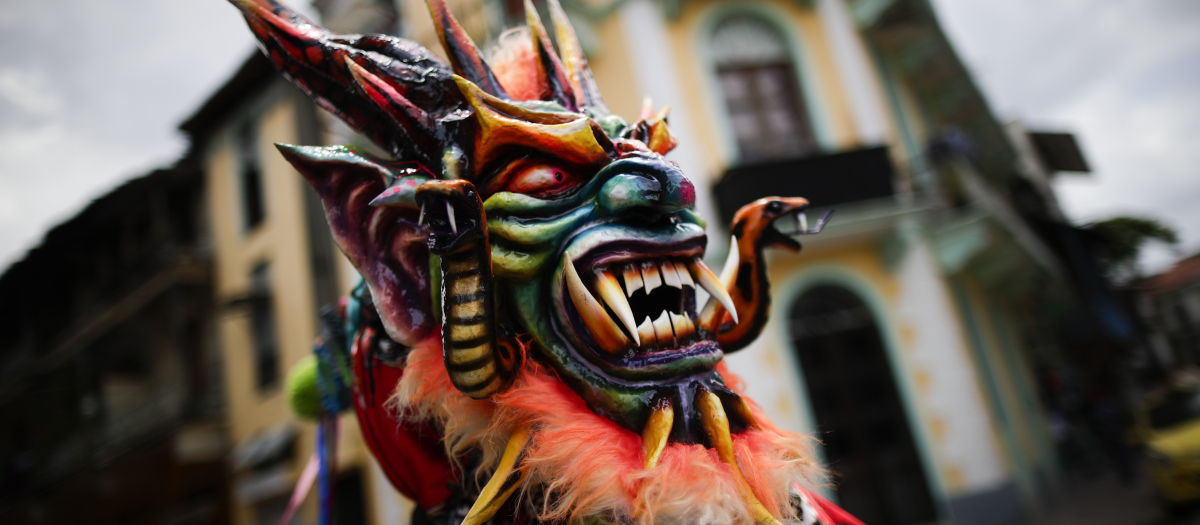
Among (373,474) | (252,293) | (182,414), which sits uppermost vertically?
(252,293)

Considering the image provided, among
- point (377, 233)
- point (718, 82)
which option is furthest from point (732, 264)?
point (718, 82)

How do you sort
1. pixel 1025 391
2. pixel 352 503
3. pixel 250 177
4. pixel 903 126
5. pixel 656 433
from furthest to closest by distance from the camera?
pixel 250 177, pixel 1025 391, pixel 352 503, pixel 903 126, pixel 656 433

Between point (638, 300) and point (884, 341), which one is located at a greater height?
point (638, 300)

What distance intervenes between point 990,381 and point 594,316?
8.06m

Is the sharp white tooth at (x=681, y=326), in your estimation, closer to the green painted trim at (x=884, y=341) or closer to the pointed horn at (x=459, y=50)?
the pointed horn at (x=459, y=50)

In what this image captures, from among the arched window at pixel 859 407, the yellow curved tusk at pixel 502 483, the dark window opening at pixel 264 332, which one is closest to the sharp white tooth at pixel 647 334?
the yellow curved tusk at pixel 502 483

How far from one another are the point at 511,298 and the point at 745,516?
57cm

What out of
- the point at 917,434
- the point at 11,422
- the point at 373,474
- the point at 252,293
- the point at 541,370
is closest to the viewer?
the point at 541,370

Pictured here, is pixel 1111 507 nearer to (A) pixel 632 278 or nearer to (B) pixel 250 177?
(A) pixel 632 278

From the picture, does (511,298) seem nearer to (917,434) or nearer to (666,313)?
(666,313)

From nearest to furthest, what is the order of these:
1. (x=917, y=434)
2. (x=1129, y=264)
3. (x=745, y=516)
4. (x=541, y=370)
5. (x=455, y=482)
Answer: (x=745, y=516)
(x=541, y=370)
(x=455, y=482)
(x=917, y=434)
(x=1129, y=264)

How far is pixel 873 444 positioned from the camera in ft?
20.5

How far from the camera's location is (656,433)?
3.43 ft

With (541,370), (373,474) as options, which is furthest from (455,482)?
(373,474)
